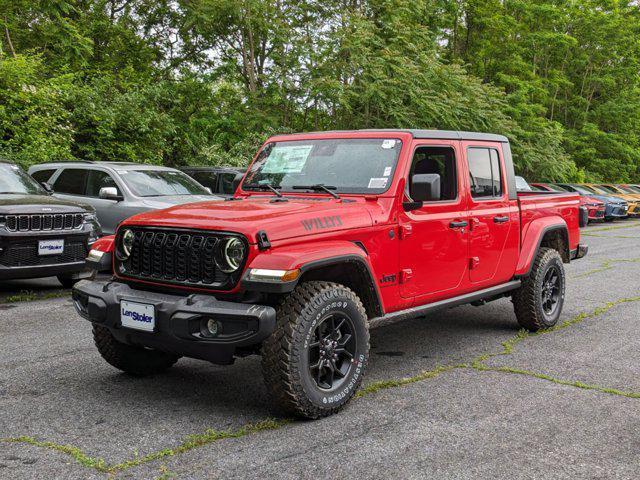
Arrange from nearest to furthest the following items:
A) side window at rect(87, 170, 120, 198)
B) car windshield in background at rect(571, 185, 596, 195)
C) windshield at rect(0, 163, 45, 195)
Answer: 1. windshield at rect(0, 163, 45, 195)
2. side window at rect(87, 170, 120, 198)
3. car windshield in background at rect(571, 185, 596, 195)

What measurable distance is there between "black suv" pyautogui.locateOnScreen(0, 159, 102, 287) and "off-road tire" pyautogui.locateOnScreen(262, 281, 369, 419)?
5.22 m

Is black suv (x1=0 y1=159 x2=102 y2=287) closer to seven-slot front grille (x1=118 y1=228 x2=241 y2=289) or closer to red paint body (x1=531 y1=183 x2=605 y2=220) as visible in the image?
seven-slot front grille (x1=118 y1=228 x2=241 y2=289)

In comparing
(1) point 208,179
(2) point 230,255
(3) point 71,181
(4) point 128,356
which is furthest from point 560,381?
(1) point 208,179

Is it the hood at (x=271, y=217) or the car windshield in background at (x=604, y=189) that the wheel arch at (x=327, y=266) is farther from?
the car windshield in background at (x=604, y=189)

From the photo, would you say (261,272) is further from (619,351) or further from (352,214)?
(619,351)

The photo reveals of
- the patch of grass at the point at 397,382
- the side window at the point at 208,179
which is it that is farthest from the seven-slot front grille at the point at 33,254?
the side window at the point at 208,179

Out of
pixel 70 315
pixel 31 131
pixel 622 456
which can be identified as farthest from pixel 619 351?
pixel 31 131

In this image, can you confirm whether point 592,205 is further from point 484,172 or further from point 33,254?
point 33,254

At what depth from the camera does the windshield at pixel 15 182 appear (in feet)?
30.1

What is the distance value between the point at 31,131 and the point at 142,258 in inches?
455

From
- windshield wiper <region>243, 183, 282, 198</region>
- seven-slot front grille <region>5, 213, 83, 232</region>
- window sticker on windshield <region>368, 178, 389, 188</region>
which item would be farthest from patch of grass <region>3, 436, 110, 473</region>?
seven-slot front grille <region>5, 213, 83, 232</region>

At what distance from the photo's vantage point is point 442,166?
19.1ft

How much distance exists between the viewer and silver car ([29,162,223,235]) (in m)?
10.7

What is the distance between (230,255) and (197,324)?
1.54ft
